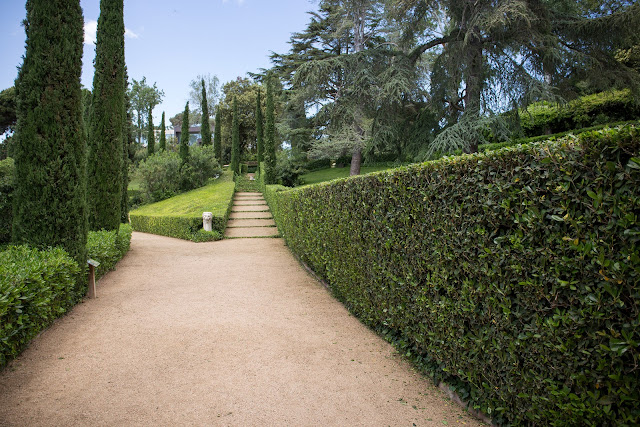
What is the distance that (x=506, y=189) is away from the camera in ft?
7.54

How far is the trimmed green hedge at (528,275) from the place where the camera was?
1.69 m

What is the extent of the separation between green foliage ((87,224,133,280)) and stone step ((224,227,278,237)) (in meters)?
4.90

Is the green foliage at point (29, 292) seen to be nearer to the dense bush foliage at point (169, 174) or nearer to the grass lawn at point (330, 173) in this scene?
the dense bush foliage at point (169, 174)

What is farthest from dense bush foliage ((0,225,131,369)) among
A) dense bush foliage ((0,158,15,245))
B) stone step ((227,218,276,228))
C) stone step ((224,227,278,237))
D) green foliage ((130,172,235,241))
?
stone step ((227,218,276,228))

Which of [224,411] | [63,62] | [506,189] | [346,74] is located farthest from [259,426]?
[346,74]

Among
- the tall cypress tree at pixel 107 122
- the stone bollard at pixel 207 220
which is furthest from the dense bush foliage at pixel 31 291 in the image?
the stone bollard at pixel 207 220

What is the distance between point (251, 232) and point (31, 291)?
10.7m

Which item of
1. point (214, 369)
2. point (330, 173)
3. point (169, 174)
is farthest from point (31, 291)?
point (330, 173)

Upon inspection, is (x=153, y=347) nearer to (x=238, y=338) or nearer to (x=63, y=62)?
(x=238, y=338)

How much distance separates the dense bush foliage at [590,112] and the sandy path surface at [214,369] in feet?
47.2

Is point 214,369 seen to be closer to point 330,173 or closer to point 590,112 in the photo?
point 590,112

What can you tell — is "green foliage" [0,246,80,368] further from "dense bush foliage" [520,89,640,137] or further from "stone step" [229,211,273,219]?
"dense bush foliage" [520,89,640,137]

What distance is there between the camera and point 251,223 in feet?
51.7

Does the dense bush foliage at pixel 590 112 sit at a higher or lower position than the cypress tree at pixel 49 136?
higher
